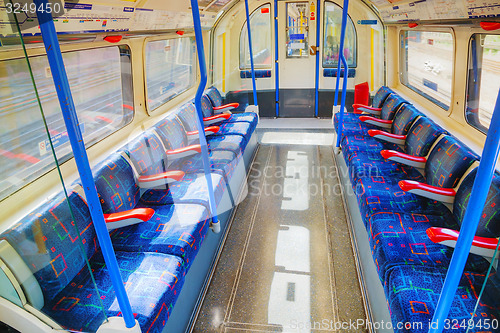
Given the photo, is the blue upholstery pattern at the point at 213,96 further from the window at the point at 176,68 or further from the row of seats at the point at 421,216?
the row of seats at the point at 421,216

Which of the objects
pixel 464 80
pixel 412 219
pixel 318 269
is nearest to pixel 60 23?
pixel 318 269

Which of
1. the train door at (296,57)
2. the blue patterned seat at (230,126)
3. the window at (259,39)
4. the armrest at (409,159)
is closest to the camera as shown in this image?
the armrest at (409,159)

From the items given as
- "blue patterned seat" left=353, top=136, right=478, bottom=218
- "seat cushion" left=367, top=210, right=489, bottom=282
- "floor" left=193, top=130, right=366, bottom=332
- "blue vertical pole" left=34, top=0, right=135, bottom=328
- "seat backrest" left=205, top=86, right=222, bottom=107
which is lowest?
"floor" left=193, top=130, right=366, bottom=332

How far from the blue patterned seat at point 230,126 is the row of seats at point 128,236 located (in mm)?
1107

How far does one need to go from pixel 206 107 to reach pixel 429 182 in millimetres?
3368

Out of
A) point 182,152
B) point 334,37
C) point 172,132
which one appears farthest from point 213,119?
point 334,37

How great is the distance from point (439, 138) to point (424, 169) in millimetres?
332

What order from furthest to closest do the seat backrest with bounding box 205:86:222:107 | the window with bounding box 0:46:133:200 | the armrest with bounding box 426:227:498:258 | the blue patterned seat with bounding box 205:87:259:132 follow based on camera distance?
the seat backrest with bounding box 205:86:222:107 < the blue patterned seat with bounding box 205:87:259:132 < the armrest with bounding box 426:227:498:258 < the window with bounding box 0:46:133:200

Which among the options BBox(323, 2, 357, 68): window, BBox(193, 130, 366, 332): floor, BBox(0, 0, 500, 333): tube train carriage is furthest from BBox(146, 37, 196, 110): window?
BBox(323, 2, 357, 68): window

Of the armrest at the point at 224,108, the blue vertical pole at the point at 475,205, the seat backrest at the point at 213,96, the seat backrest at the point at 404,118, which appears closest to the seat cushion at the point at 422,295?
the blue vertical pole at the point at 475,205

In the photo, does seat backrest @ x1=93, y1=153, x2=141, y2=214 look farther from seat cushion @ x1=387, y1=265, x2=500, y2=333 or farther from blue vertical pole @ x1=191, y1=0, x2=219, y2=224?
seat cushion @ x1=387, y1=265, x2=500, y2=333

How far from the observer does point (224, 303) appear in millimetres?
2637

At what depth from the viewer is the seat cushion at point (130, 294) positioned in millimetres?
1787

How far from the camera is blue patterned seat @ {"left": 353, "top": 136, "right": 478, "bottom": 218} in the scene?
8.91 feet
